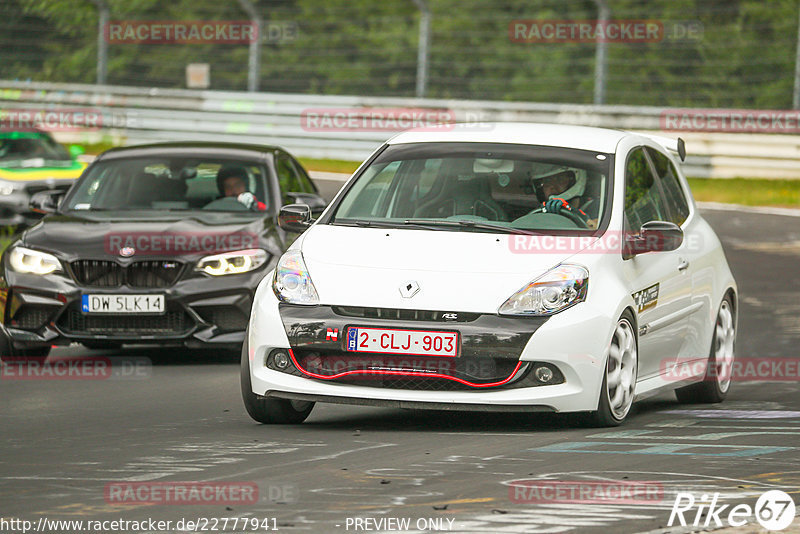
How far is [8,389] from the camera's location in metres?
10.1

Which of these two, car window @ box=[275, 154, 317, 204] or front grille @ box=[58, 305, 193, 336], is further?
car window @ box=[275, 154, 317, 204]

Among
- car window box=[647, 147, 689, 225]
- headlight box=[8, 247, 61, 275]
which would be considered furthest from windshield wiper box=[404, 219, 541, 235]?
headlight box=[8, 247, 61, 275]

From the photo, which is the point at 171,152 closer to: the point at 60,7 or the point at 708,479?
the point at 708,479

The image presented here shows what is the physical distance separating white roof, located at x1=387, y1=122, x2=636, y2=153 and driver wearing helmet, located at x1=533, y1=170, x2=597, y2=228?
27cm

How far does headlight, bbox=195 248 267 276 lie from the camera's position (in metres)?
11.1

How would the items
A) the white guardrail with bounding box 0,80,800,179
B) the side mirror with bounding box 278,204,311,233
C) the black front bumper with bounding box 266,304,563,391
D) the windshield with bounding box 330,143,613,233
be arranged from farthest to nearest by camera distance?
the white guardrail with bounding box 0,80,800,179 → the side mirror with bounding box 278,204,311,233 → the windshield with bounding box 330,143,613,233 → the black front bumper with bounding box 266,304,563,391

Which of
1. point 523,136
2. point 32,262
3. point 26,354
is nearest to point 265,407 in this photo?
point 523,136

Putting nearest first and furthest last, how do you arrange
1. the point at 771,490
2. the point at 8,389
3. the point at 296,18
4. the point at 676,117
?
the point at 771,490, the point at 8,389, the point at 676,117, the point at 296,18

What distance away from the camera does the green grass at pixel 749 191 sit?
23.7 m

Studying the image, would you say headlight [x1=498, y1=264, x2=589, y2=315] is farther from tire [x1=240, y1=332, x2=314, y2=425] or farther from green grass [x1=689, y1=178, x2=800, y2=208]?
green grass [x1=689, y1=178, x2=800, y2=208]

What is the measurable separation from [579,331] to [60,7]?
976 inches

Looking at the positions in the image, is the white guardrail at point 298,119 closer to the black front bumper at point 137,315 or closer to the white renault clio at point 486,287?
the black front bumper at point 137,315

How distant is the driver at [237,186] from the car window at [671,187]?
10.6ft

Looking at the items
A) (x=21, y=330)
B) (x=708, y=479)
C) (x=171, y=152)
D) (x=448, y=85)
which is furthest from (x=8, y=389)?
(x=448, y=85)
